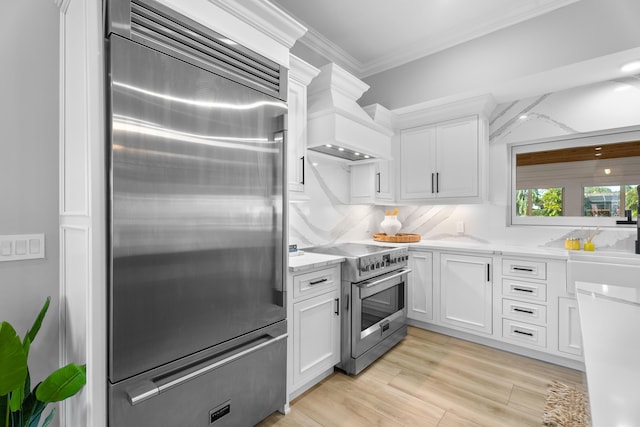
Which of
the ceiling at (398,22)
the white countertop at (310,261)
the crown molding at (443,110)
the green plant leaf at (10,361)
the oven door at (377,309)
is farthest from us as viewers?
the crown molding at (443,110)

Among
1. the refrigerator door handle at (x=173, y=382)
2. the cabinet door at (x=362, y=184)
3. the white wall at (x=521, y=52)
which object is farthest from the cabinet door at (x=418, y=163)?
the refrigerator door handle at (x=173, y=382)

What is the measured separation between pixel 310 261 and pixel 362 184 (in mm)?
1515

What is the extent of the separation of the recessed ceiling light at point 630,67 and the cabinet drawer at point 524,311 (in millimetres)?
2046

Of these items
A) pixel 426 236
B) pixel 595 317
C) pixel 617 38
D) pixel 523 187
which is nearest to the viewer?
pixel 595 317

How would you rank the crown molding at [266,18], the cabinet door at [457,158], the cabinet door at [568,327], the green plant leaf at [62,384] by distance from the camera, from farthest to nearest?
the cabinet door at [457,158], the cabinet door at [568,327], the crown molding at [266,18], the green plant leaf at [62,384]

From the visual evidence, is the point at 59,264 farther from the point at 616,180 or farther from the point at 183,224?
the point at 616,180

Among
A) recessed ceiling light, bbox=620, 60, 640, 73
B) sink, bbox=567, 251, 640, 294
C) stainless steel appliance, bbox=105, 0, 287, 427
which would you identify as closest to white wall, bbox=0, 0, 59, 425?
stainless steel appliance, bbox=105, 0, 287, 427

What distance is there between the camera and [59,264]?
4.88 feet

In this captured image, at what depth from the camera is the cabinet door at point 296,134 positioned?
231 centimetres

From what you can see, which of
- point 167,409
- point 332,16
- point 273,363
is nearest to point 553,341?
point 273,363

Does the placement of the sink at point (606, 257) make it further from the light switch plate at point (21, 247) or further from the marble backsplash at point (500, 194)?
the light switch plate at point (21, 247)

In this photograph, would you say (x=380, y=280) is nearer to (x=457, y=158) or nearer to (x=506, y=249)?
(x=506, y=249)

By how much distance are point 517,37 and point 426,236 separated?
7.13 feet

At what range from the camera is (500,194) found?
3316 mm
